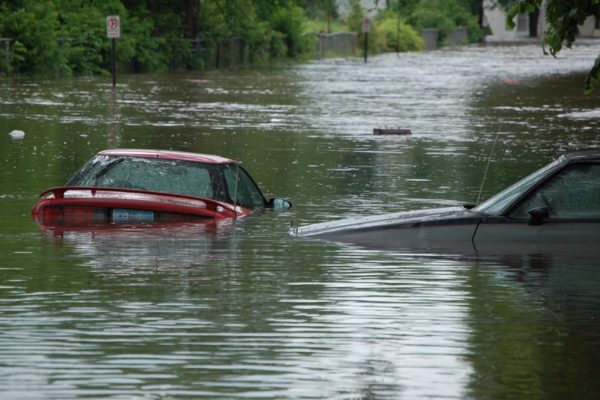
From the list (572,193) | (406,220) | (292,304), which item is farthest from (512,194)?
(292,304)

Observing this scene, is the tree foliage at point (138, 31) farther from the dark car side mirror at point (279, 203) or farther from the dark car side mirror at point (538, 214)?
the dark car side mirror at point (538, 214)

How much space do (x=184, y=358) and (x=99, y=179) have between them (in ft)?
22.7

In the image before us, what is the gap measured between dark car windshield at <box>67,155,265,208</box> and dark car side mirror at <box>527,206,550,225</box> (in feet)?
15.0

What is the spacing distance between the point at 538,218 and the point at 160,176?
195 inches

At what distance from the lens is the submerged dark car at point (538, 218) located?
1230cm

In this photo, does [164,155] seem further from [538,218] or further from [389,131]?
[389,131]

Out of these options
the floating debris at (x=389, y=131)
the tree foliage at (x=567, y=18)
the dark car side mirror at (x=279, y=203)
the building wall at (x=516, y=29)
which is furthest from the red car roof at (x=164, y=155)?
the building wall at (x=516, y=29)

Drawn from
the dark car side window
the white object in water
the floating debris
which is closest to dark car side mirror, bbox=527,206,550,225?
the dark car side window

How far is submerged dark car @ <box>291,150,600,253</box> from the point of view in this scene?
12.3m

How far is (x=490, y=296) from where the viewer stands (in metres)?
11.4

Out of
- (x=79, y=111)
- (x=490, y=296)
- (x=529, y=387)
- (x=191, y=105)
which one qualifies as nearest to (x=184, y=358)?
(x=529, y=387)

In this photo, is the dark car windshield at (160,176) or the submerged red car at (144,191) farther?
the dark car windshield at (160,176)

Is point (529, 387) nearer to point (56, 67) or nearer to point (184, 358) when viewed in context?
point (184, 358)

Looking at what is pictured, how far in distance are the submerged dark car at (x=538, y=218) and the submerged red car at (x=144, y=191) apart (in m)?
3.40
